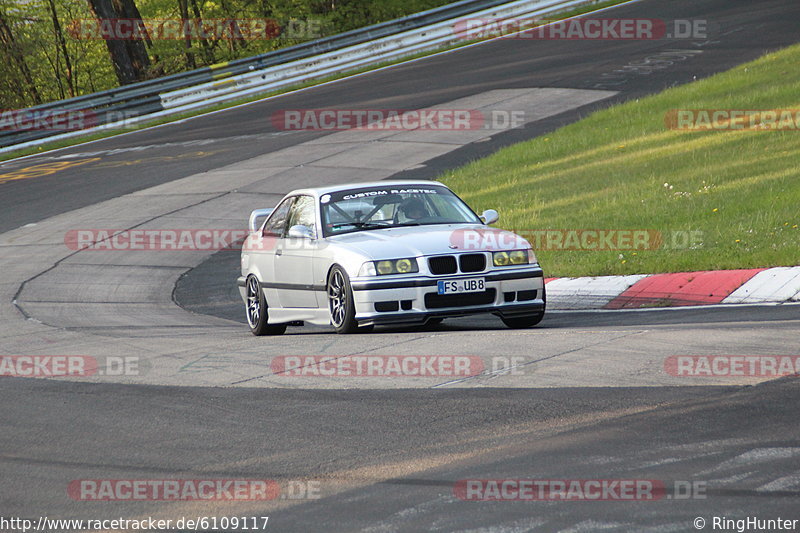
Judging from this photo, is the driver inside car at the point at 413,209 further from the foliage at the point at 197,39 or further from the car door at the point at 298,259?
the foliage at the point at 197,39

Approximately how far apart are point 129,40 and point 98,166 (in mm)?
13844

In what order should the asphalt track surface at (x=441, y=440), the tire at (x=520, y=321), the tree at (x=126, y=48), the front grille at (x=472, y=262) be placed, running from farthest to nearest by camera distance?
the tree at (x=126, y=48), the tire at (x=520, y=321), the front grille at (x=472, y=262), the asphalt track surface at (x=441, y=440)

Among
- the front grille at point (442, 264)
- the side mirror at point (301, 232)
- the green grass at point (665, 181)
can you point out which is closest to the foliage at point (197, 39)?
the green grass at point (665, 181)

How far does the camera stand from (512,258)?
31.7 ft

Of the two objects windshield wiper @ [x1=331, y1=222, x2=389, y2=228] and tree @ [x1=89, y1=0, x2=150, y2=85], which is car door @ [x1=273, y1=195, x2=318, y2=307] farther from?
tree @ [x1=89, y1=0, x2=150, y2=85]

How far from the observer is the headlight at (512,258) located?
955cm

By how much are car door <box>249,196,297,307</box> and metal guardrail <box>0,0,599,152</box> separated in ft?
66.2

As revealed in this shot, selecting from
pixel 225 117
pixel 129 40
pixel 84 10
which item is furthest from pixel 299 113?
pixel 84 10

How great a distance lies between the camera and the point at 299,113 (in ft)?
95.9

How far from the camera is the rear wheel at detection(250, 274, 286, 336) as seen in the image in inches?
443

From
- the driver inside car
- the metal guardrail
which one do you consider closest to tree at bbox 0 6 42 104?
the metal guardrail

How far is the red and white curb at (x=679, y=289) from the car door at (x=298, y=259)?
10.3ft

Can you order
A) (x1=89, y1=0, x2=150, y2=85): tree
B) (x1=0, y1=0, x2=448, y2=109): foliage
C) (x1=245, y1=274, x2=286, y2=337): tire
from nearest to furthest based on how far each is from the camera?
(x1=245, y1=274, x2=286, y2=337): tire
(x1=89, y1=0, x2=150, y2=85): tree
(x1=0, y1=0, x2=448, y2=109): foliage

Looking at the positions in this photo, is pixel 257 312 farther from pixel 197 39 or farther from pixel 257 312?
pixel 197 39
